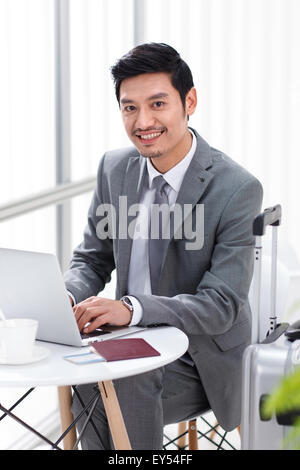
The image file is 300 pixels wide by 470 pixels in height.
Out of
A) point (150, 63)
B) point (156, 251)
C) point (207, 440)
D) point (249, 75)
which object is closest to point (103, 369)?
point (156, 251)

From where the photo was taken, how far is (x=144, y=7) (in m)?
4.08

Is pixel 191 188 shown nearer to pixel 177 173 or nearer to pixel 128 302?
pixel 177 173

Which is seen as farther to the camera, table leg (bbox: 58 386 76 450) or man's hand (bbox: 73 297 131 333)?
table leg (bbox: 58 386 76 450)

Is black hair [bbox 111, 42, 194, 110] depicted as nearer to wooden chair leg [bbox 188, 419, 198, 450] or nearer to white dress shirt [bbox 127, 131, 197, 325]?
white dress shirt [bbox 127, 131, 197, 325]

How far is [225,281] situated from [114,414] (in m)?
0.52

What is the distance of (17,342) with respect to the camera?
1696mm

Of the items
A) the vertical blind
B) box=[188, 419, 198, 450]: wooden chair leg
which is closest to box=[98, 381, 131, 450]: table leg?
box=[188, 419, 198, 450]: wooden chair leg

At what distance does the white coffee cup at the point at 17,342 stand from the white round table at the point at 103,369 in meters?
0.02

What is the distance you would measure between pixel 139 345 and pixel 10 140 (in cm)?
134

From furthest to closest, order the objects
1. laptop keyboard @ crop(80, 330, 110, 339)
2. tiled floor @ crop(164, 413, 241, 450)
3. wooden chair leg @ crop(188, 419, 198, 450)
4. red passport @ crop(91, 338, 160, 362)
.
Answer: tiled floor @ crop(164, 413, 241, 450), wooden chair leg @ crop(188, 419, 198, 450), laptop keyboard @ crop(80, 330, 110, 339), red passport @ crop(91, 338, 160, 362)

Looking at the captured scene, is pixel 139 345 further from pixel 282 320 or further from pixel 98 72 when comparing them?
pixel 98 72

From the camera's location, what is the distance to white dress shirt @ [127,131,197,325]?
7.83 ft

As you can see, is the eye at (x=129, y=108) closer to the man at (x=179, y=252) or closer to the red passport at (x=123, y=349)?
the man at (x=179, y=252)
